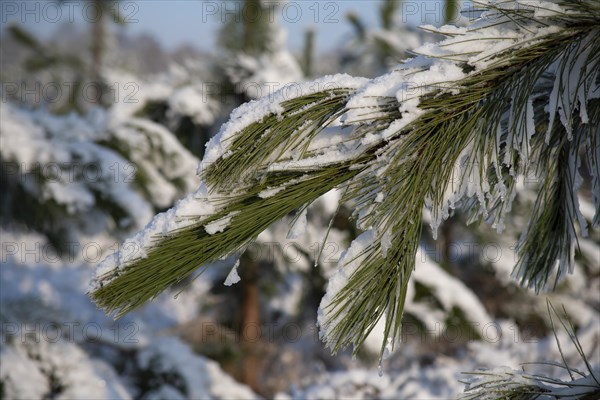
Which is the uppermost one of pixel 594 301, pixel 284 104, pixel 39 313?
pixel 284 104

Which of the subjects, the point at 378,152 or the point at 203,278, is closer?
the point at 378,152

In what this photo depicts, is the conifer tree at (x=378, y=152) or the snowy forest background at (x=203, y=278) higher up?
the conifer tree at (x=378, y=152)

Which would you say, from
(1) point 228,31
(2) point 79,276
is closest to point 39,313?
(2) point 79,276

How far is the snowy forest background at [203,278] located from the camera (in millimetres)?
3334

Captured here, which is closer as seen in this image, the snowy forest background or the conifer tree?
the conifer tree

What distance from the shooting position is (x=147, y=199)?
3877mm

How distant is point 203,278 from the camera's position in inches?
278

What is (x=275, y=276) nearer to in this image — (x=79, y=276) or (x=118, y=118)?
(x=79, y=276)

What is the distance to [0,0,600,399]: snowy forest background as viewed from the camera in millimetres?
3334

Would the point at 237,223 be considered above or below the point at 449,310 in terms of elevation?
above

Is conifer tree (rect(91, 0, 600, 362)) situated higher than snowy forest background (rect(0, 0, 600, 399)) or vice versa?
conifer tree (rect(91, 0, 600, 362))

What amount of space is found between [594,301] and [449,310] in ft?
16.5

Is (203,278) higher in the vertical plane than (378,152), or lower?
lower

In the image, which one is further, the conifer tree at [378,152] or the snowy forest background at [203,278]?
the snowy forest background at [203,278]
